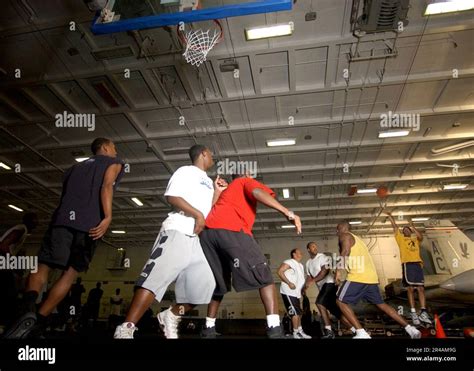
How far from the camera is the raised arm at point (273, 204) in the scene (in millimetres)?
2244

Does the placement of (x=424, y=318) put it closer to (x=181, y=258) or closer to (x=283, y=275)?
(x=283, y=275)

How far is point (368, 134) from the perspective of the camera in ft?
33.4

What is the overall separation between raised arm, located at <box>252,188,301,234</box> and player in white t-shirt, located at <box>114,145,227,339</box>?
0.44 meters

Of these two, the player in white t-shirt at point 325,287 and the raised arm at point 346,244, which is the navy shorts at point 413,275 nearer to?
the player in white t-shirt at point 325,287

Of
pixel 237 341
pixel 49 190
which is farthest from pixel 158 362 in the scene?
pixel 49 190

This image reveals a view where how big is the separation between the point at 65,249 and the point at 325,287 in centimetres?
419

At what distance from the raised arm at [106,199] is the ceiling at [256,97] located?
188 inches

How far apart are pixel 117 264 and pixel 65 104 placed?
15490 mm

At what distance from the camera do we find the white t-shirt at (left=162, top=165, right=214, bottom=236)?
92.0 inches

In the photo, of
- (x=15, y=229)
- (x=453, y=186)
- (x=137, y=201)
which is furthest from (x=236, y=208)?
(x=453, y=186)

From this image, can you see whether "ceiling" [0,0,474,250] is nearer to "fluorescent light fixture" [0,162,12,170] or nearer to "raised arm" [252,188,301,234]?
"fluorescent light fixture" [0,162,12,170]

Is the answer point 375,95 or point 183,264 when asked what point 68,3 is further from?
point 375,95

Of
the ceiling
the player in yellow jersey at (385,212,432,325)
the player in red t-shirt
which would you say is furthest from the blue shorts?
the ceiling

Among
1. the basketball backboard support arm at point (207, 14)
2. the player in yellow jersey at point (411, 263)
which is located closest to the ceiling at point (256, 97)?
the basketball backboard support arm at point (207, 14)
